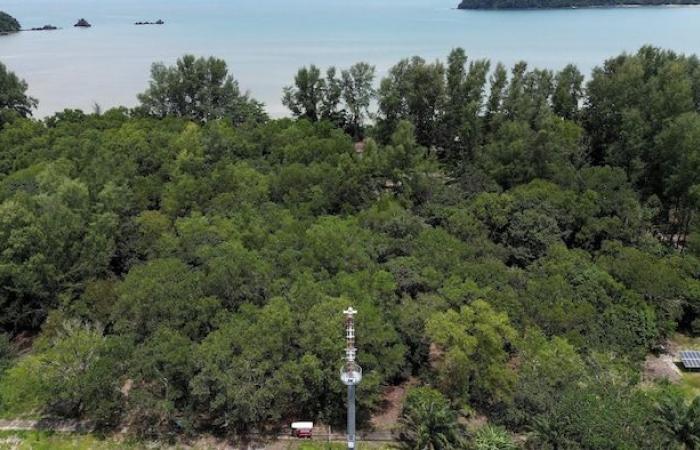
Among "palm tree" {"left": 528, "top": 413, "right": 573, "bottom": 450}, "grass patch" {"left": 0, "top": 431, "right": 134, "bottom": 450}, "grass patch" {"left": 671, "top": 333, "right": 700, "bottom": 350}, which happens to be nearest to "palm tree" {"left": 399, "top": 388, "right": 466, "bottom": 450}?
"palm tree" {"left": 528, "top": 413, "right": 573, "bottom": 450}

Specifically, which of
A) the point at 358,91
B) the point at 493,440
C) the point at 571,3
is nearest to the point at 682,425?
the point at 493,440

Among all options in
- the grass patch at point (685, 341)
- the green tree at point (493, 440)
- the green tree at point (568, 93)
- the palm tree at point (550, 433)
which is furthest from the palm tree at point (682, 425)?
the green tree at point (568, 93)

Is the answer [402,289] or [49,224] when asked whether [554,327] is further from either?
[49,224]

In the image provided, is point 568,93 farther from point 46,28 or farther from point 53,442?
point 46,28

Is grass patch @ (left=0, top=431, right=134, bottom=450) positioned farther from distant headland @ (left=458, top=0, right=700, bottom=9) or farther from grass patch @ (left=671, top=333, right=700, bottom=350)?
distant headland @ (left=458, top=0, right=700, bottom=9)

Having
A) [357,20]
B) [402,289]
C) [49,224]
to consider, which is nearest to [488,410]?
[402,289]
